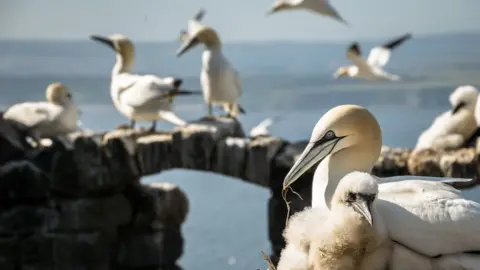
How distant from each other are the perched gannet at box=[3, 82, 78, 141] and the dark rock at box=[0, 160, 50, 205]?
0.23m

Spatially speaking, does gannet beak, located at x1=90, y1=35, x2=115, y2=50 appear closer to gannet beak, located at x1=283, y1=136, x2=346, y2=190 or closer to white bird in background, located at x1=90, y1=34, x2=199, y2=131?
white bird in background, located at x1=90, y1=34, x2=199, y2=131

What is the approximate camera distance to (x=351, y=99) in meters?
7.68

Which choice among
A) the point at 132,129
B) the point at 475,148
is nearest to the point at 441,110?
the point at 475,148

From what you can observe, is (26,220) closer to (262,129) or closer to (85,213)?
(85,213)

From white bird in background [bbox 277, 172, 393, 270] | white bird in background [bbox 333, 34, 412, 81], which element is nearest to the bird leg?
white bird in background [bbox 333, 34, 412, 81]

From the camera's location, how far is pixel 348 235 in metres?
1.51

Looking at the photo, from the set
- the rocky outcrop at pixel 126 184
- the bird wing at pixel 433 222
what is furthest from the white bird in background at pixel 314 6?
the bird wing at pixel 433 222

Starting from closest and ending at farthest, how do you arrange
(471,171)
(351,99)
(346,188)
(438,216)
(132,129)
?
(346,188), (438,216), (471,171), (132,129), (351,99)

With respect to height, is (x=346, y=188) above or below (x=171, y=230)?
above

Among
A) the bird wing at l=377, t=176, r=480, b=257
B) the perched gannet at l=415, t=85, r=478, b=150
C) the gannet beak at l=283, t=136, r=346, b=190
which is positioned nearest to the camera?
the bird wing at l=377, t=176, r=480, b=257

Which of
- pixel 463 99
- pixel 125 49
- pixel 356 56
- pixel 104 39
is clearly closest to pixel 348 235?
pixel 463 99

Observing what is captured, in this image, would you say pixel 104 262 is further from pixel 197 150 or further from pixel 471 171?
pixel 471 171

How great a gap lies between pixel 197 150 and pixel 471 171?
1.75 m

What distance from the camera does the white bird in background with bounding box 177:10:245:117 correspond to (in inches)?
231
